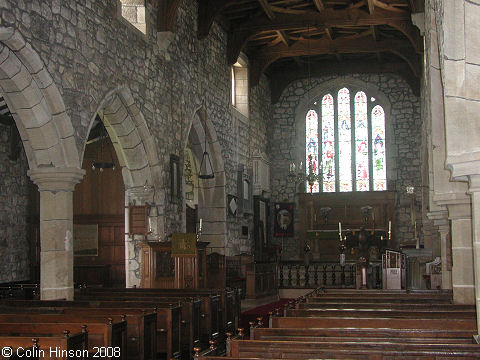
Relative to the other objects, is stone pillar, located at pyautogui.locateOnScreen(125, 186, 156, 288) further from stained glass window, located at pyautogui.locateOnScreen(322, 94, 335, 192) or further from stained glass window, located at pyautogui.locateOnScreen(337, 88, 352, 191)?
stained glass window, located at pyautogui.locateOnScreen(337, 88, 352, 191)

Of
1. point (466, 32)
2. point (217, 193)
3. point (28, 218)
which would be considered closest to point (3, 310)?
point (466, 32)

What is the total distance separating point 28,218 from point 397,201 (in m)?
10.0

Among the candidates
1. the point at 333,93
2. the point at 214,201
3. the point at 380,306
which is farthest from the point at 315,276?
the point at 380,306

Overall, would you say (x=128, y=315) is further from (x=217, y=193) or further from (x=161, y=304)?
(x=217, y=193)

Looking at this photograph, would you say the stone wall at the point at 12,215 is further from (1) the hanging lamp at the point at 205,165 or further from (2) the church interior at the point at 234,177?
(1) the hanging lamp at the point at 205,165

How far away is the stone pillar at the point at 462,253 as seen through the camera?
647cm

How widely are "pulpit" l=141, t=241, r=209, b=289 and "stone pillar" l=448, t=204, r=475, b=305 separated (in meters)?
4.33

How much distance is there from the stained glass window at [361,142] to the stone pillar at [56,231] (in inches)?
484

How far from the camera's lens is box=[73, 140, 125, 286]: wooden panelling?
1408cm

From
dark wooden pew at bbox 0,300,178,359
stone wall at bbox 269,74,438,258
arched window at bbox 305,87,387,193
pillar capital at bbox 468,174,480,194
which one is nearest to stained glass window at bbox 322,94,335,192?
arched window at bbox 305,87,387,193

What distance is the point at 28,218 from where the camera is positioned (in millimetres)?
13664

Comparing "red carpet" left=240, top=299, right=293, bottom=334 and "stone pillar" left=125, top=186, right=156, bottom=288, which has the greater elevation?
"stone pillar" left=125, top=186, right=156, bottom=288

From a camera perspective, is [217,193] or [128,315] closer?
[128,315]

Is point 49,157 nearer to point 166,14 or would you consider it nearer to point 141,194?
point 141,194
